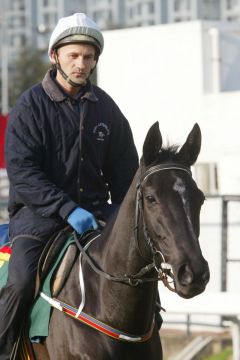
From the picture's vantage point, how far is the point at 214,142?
587 inches

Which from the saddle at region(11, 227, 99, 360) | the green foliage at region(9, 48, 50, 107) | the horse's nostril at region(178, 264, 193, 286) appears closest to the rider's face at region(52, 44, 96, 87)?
the saddle at region(11, 227, 99, 360)

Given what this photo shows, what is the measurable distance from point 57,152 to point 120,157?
20.2 inches

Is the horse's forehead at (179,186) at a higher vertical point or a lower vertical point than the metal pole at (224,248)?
higher

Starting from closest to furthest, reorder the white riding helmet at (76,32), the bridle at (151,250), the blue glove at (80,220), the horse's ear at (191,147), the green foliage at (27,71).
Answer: the bridle at (151,250) < the horse's ear at (191,147) < the blue glove at (80,220) < the white riding helmet at (76,32) < the green foliage at (27,71)

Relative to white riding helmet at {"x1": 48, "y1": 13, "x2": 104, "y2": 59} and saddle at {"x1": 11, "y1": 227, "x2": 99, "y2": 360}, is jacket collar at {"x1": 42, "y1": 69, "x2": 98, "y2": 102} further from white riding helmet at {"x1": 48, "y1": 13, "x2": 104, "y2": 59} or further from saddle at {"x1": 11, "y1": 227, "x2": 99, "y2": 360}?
saddle at {"x1": 11, "y1": 227, "x2": 99, "y2": 360}

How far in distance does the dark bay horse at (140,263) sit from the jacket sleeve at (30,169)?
330 millimetres

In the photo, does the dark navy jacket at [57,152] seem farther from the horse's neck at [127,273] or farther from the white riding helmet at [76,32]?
the horse's neck at [127,273]

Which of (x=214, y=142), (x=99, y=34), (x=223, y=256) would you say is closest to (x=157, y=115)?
(x=214, y=142)

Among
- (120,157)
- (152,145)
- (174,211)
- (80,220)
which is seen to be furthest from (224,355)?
(174,211)

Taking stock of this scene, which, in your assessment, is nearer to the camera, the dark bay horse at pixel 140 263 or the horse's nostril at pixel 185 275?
the horse's nostril at pixel 185 275

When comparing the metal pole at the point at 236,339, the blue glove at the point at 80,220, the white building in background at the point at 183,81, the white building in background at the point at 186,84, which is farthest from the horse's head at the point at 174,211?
the white building in background at the point at 183,81

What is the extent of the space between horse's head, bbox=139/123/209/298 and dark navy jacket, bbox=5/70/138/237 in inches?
30.0

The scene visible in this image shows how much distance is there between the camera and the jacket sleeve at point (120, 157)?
6598 millimetres

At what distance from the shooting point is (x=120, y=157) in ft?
21.8
